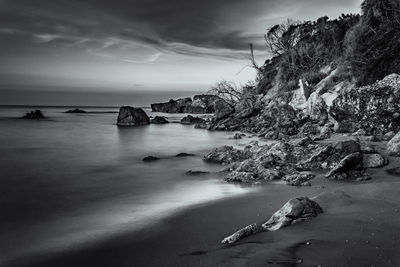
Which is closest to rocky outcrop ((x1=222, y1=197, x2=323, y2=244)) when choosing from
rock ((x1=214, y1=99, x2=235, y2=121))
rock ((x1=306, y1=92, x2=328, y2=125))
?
rock ((x1=306, y1=92, x2=328, y2=125))

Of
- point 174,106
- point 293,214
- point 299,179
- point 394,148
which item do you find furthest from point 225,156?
point 174,106

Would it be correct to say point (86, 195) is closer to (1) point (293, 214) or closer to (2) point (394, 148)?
(1) point (293, 214)

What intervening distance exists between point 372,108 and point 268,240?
12.2 meters

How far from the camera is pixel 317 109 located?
19.5 meters

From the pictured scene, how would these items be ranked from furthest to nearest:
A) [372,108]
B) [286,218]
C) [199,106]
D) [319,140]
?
1. [199,106]
2. [372,108]
3. [319,140]
4. [286,218]

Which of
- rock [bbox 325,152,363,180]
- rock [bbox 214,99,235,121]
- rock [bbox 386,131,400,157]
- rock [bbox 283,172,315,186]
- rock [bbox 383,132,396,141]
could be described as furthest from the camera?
rock [bbox 214,99,235,121]

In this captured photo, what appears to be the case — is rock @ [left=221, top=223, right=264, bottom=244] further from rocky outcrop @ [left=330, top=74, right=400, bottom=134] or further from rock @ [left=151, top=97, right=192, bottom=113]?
rock @ [left=151, top=97, right=192, bottom=113]

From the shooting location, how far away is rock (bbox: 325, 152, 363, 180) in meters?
7.63

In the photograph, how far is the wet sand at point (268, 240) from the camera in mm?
3615

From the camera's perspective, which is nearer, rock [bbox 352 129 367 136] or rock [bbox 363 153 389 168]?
rock [bbox 363 153 389 168]

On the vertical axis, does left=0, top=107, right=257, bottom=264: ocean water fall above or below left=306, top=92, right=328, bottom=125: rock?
below

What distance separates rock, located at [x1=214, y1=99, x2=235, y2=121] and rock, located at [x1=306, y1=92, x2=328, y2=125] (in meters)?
10.5

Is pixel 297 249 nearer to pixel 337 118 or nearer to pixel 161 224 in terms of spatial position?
pixel 161 224

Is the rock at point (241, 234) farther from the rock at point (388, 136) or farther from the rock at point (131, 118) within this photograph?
the rock at point (131, 118)
